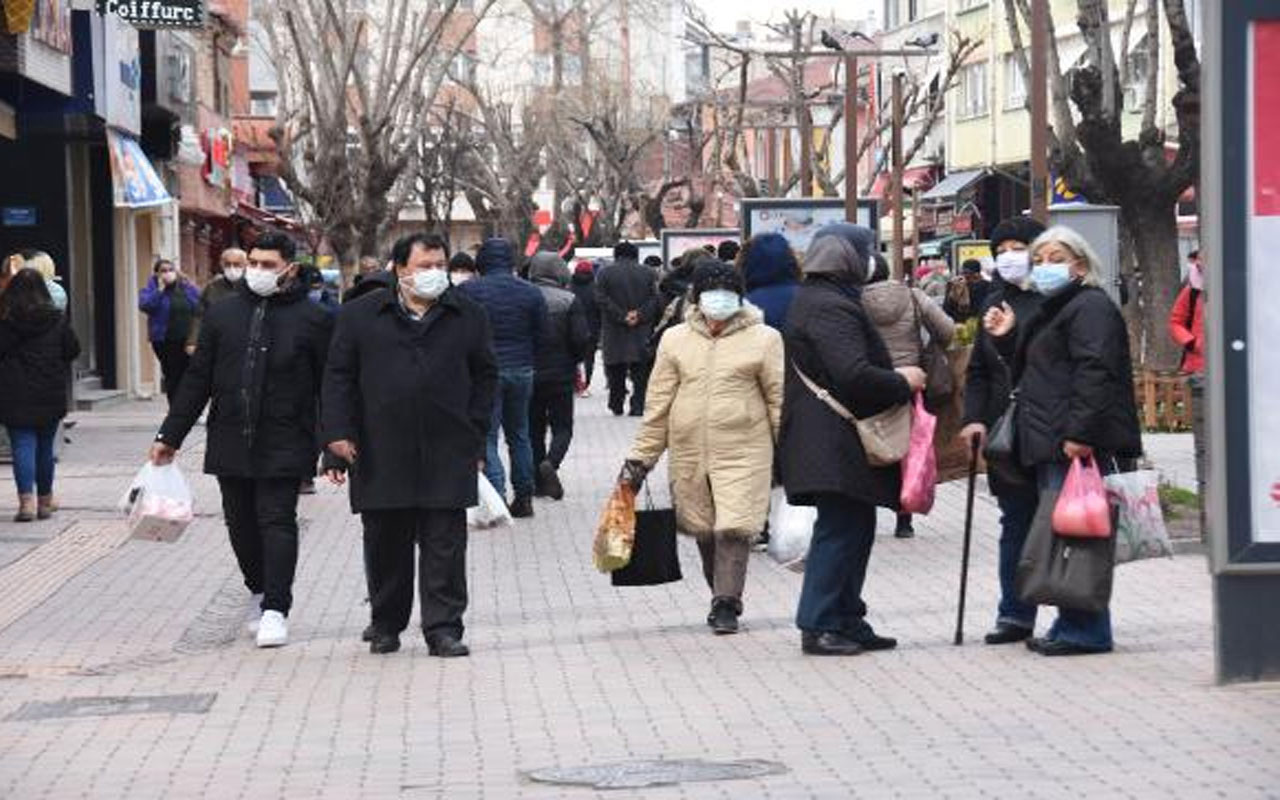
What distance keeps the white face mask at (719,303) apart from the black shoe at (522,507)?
6.80 metres

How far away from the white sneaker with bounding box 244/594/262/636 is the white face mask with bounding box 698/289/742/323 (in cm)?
234

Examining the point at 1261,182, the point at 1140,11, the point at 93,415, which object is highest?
the point at 1140,11

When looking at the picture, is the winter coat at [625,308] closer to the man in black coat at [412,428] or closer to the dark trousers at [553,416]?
the dark trousers at [553,416]

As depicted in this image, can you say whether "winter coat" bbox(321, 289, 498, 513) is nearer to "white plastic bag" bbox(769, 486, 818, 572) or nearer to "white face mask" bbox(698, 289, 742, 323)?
"white face mask" bbox(698, 289, 742, 323)

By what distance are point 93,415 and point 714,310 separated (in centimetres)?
2283

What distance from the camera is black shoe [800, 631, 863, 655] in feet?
39.3

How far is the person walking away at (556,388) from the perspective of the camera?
20.6 m

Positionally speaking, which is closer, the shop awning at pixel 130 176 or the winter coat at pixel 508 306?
the winter coat at pixel 508 306

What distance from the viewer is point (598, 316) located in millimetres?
34000

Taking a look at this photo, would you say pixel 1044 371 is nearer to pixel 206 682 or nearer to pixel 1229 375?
pixel 1229 375

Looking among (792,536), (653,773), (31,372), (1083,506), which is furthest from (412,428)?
(31,372)

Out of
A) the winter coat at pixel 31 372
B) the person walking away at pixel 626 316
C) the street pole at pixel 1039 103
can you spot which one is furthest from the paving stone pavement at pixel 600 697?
the person walking away at pixel 626 316

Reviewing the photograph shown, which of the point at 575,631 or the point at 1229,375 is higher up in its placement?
the point at 1229,375

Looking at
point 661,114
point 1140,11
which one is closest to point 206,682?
point 1140,11
